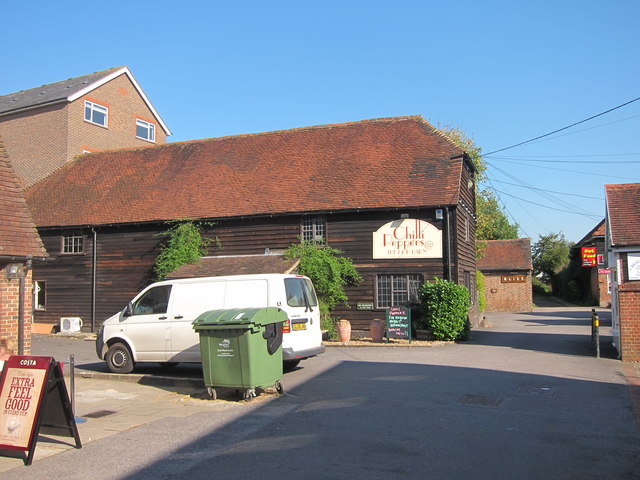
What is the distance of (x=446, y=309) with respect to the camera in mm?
17688

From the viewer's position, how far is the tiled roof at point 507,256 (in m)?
39.9

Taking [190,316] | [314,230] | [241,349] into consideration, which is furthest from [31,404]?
[314,230]

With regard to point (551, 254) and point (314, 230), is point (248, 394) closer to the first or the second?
point (314, 230)

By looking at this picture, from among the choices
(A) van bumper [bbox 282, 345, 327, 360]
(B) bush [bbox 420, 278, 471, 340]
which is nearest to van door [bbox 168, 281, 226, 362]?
(A) van bumper [bbox 282, 345, 327, 360]

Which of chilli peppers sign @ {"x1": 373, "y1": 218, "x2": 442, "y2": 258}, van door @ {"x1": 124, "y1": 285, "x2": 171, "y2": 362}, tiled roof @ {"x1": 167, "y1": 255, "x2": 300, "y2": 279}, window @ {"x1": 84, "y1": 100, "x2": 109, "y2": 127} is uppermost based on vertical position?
window @ {"x1": 84, "y1": 100, "x2": 109, "y2": 127}

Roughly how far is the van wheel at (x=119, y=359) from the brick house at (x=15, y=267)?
2.03 meters

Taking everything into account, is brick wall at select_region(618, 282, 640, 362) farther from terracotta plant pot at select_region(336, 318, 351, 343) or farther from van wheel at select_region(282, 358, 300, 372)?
terracotta plant pot at select_region(336, 318, 351, 343)

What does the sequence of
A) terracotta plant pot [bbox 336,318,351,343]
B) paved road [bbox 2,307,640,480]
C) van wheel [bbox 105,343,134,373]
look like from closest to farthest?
paved road [bbox 2,307,640,480] < van wheel [bbox 105,343,134,373] < terracotta plant pot [bbox 336,318,351,343]

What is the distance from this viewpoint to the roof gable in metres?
29.9

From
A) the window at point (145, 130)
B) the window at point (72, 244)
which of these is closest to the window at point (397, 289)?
the window at point (72, 244)

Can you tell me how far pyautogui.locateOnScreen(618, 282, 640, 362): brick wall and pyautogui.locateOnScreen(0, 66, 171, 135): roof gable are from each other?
1031 inches

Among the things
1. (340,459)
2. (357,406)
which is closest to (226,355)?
(357,406)

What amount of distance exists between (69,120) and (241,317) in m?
24.2

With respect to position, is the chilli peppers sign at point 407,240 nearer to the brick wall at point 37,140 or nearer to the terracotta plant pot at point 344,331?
the terracotta plant pot at point 344,331
